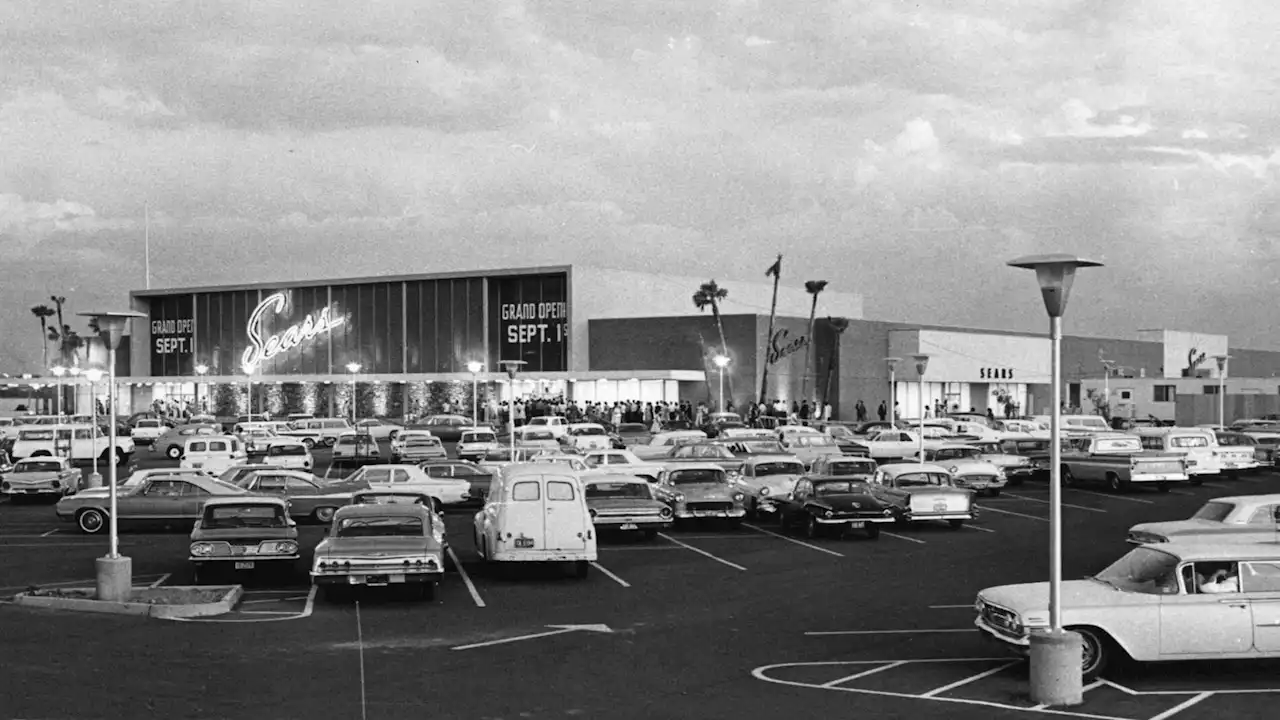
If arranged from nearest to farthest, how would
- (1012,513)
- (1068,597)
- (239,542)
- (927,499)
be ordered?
(1068,597) < (239,542) < (927,499) < (1012,513)

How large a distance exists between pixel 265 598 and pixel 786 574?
8.86m

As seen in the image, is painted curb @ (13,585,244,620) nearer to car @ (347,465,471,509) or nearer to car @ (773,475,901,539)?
car @ (347,465,471,509)

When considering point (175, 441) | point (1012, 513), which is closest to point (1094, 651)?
point (1012, 513)

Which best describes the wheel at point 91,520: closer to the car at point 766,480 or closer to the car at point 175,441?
the car at point 766,480

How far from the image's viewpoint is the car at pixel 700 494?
3112 cm

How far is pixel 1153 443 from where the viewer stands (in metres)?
44.7

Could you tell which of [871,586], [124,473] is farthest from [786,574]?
[124,473]

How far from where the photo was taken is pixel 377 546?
20.4 meters

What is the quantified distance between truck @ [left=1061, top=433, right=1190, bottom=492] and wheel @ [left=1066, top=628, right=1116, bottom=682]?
27052 mm

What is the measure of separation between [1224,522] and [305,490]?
20377 mm

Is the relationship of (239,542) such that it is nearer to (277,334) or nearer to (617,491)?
(617,491)

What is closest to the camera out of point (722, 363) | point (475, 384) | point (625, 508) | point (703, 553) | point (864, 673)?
point (864, 673)

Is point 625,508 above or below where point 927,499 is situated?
above

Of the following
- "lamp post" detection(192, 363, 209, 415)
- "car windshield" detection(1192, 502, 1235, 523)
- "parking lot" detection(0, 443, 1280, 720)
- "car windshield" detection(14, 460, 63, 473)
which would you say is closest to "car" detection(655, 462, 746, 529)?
"parking lot" detection(0, 443, 1280, 720)
